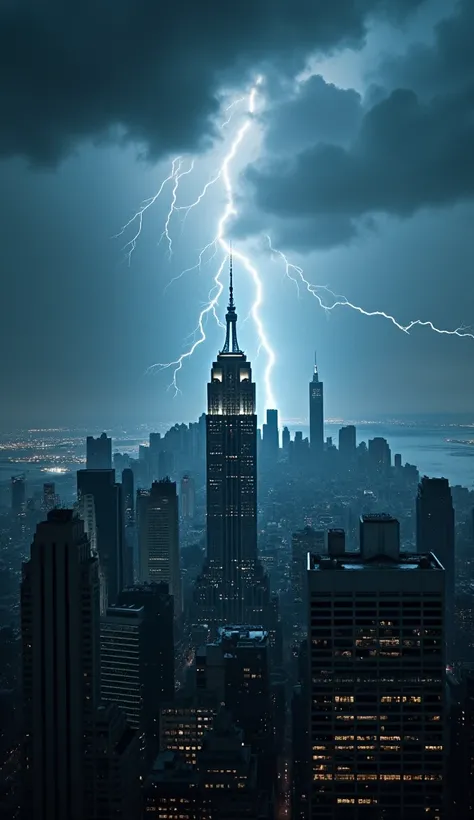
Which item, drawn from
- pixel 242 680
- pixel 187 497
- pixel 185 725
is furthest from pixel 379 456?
pixel 185 725

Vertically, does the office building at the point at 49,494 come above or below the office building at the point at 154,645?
above

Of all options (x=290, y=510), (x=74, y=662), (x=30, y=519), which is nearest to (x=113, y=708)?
(x=74, y=662)

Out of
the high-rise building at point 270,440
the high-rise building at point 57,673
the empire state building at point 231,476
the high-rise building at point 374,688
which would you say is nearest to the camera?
the high-rise building at point 374,688

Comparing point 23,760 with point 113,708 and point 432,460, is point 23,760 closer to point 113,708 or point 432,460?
point 113,708

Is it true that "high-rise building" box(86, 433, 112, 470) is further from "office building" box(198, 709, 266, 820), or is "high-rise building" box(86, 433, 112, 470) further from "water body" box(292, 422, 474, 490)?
"office building" box(198, 709, 266, 820)

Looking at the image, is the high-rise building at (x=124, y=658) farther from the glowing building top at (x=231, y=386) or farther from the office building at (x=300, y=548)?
the glowing building top at (x=231, y=386)

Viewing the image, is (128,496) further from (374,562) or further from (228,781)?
(374,562)

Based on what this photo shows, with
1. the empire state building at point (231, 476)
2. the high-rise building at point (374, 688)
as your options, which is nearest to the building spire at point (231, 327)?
the empire state building at point (231, 476)
